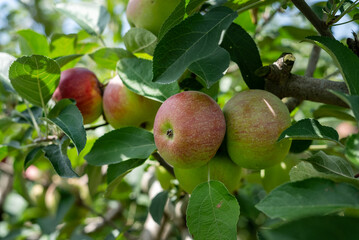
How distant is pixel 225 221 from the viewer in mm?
754

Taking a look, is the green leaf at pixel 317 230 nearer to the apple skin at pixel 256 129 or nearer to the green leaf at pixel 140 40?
the apple skin at pixel 256 129

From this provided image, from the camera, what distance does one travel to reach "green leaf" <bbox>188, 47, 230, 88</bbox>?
32.5 inches

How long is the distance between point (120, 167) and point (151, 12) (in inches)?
17.7

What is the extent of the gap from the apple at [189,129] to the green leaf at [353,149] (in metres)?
0.32

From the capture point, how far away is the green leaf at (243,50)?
0.94 metres

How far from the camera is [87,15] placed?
4.33 feet

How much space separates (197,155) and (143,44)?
422mm

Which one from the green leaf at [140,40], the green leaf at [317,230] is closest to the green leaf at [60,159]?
the green leaf at [140,40]

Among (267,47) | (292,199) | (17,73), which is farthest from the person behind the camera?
(267,47)

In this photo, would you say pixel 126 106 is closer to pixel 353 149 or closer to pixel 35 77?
pixel 35 77

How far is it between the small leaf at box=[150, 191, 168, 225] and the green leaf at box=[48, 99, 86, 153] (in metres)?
0.43

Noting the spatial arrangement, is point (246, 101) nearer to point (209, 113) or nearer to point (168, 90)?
point (209, 113)

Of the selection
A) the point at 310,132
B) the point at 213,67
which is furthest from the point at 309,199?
the point at 213,67

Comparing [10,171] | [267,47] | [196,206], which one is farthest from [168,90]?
[10,171]
